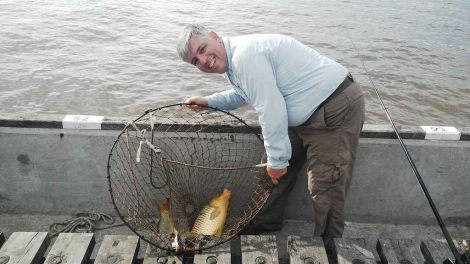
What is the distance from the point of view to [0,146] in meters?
3.56

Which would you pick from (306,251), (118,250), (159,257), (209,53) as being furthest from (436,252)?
(118,250)

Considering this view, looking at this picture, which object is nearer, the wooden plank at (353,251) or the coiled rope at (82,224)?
the wooden plank at (353,251)

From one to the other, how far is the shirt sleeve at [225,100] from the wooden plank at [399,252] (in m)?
1.50

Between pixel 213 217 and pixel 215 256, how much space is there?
0.58 m

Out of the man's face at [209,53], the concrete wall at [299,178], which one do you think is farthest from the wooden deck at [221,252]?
the man's face at [209,53]

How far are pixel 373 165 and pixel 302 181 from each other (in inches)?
24.9

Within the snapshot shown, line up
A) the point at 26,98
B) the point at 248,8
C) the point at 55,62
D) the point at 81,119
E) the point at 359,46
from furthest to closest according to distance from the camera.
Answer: the point at 248,8
the point at 359,46
the point at 55,62
the point at 26,98
the point at 81,119

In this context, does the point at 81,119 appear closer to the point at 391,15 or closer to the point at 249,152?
the point at 249,152

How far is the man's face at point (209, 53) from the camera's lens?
104 inches

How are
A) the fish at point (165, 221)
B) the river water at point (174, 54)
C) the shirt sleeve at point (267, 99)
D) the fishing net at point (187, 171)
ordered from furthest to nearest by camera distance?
the river water at point (174, 54) → the fishing net at point (187, 171) → the fish at point (165, 221) → the shirt sleeve at point (267, 99)

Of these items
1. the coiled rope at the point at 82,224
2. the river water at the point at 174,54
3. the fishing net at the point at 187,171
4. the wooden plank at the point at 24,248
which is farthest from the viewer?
the river water at the point at 174,54

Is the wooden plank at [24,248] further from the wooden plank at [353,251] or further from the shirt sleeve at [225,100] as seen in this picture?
the wooden plank at [353,251]

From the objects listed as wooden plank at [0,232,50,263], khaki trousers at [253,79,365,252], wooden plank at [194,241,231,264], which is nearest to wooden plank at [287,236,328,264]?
khaki trousers at [253,79,365,252]

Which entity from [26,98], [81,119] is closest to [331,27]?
[26,98]
